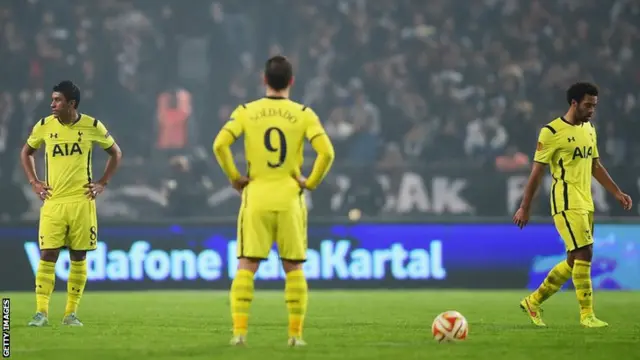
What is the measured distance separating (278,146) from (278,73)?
0.53 m

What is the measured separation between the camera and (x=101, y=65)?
25.8 meters

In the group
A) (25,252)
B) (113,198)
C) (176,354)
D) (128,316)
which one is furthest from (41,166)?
(176,354)

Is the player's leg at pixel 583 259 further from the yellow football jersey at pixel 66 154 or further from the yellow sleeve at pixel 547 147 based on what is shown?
the yellow football jersey at pixel 66 154

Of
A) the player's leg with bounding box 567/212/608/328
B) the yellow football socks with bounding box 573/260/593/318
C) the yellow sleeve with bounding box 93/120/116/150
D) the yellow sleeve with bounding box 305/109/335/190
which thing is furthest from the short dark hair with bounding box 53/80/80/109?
the yellow football socks with bounding box 573/260/593/318

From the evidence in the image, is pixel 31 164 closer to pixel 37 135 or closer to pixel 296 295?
pixel 37 135

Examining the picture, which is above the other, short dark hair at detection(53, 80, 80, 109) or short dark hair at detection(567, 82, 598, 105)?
short dark hair at detection(53, 80, 80, 109)

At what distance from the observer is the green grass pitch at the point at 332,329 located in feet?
30.9

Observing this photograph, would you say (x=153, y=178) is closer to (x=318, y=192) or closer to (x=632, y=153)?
(x=318, y=192)

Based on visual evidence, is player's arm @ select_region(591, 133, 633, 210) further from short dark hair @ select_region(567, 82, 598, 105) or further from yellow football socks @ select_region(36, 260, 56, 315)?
yellow football socks @ select_region(36, 260, 56, 315)

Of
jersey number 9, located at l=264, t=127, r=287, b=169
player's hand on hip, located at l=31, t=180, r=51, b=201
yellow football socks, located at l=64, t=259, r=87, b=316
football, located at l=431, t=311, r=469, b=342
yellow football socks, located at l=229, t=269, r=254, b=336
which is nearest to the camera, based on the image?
yellow football socks, located at l=229, t=269, r=254, b=336

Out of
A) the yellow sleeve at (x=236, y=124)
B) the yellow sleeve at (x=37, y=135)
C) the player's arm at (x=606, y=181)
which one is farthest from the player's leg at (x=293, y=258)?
the player's arm at (x=606, y=181)

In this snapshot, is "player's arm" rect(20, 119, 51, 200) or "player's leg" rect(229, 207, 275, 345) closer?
"player's leg" rect(229, 207, 275, 345)

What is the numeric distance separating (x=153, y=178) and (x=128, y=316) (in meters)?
8.37

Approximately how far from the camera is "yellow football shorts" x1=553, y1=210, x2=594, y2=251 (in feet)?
39.4
